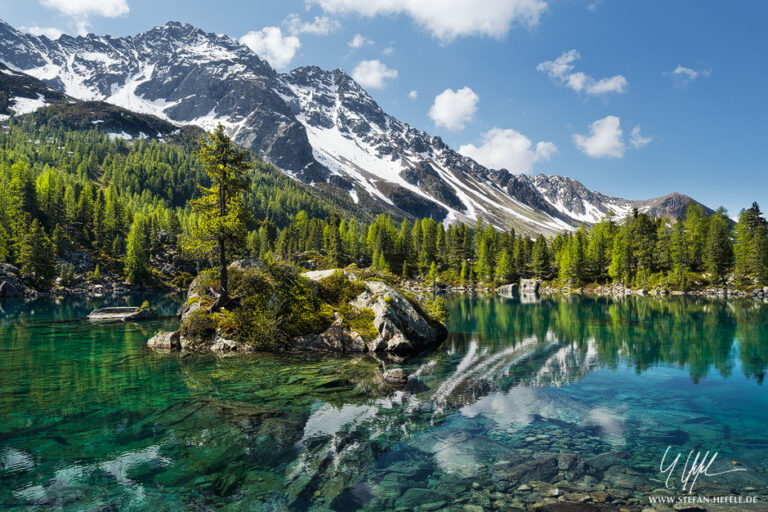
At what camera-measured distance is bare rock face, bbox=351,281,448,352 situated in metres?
25.3

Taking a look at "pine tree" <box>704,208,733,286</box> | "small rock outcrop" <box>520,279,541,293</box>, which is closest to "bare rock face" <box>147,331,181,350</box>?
"small rock outcrop" <box>520,279,541,293</box>

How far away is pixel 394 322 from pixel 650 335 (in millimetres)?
23251

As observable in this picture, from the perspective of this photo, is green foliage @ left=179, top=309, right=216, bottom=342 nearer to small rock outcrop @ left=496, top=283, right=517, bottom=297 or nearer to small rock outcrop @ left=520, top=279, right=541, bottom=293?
small rock outcrop @ left=496, top=283, right=517, bottom=297

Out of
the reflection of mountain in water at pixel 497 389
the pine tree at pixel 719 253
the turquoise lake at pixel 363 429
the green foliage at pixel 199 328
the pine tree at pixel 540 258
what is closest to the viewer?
the turquoise lake at pixel 363 429

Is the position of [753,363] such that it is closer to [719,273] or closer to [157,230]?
[719,273]

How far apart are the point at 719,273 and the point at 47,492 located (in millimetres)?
113778

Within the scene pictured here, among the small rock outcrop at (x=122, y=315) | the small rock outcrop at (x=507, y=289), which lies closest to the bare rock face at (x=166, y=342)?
the small rock outcrop at (x=122, y=315)

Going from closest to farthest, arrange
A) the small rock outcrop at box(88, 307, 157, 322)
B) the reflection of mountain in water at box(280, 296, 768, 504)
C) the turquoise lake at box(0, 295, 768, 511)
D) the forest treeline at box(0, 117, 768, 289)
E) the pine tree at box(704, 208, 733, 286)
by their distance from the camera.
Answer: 1. the turquoise lake at box(0, 295, 768, 511)
2. the reflection of mountain in water at box(280, 296, 768, 504)
3. the small rock outcrop at box(88, 307, 157, 322)
4. the forest treeline at box(0, 117, 768, 289)
5. the pine tree at box(704, 208, 733, 286)

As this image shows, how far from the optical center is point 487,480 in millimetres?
9086

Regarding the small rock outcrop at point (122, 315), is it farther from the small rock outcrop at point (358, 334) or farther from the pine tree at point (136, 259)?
the pine tree at point (136, 259)

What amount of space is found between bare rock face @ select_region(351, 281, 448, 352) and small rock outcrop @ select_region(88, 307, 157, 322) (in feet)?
91.0

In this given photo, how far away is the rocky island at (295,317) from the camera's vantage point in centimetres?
2517

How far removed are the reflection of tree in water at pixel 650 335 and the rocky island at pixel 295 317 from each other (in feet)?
17.6

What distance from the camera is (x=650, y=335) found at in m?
32.8
